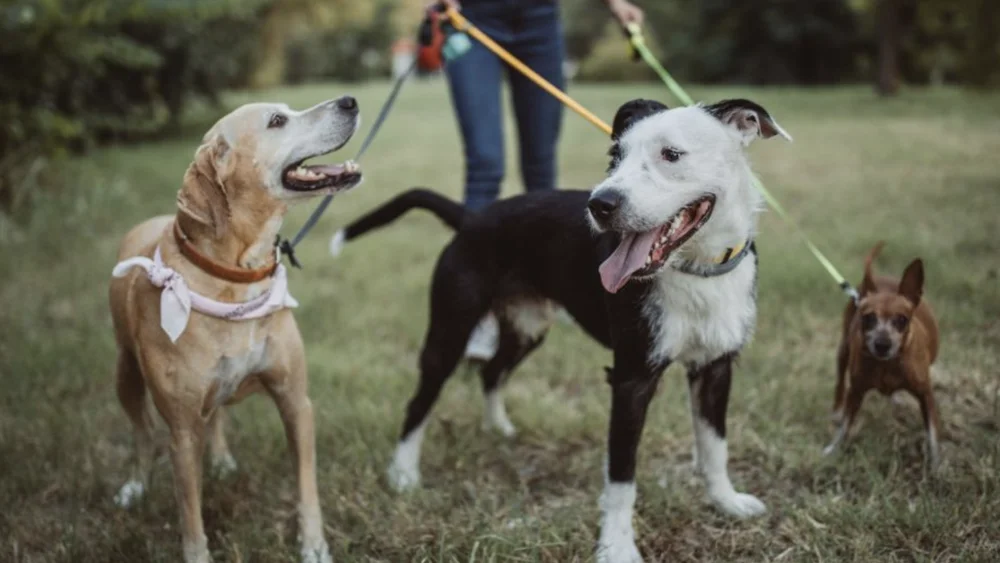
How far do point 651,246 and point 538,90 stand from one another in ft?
6.42

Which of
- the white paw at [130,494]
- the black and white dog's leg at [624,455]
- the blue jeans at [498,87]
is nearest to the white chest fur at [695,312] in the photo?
the black and white dog's leg at [624,455]

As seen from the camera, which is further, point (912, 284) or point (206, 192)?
point (912, 284)

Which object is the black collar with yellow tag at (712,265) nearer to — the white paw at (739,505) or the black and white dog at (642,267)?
the black and white dog at (642,267)

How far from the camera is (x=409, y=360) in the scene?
4906mm

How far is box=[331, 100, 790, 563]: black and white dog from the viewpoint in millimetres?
2613

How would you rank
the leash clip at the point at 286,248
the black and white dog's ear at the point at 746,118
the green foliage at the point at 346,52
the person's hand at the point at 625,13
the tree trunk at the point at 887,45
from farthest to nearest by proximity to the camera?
the green foliage at the point at 346,52, the tree trunk at the point at 887,45, the person's hand at the point at 625,13, the leash clip at the point at 286,248, the black and white dog's ear at the point at 746,118

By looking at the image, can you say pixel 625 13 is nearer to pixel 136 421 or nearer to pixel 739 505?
pixel 739 505

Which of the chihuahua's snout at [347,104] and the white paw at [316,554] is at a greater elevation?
the chihuahua's snout at [347,104]

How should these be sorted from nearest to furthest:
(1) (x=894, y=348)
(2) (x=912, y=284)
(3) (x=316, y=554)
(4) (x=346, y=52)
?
(3) (x=316, y=554)
(1) (x=894, y=348)
(2) (x=912, y=284)
(4) (x=346, y=52)

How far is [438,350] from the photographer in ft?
11.5

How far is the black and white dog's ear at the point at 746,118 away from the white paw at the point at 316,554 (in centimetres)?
191

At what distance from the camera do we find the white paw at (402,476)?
3.47 meters

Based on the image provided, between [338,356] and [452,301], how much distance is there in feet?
5.28

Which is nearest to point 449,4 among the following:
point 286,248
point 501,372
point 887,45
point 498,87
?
point 498,87
